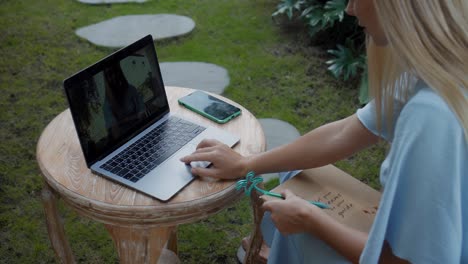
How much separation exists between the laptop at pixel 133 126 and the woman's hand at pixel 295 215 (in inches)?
11.1

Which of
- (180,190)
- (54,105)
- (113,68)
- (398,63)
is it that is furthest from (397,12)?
(54,105)

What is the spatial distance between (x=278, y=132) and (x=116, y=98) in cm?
143

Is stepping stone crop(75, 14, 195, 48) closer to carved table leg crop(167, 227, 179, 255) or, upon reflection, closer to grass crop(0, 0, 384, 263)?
grass crop(0, 0, 384, 263)

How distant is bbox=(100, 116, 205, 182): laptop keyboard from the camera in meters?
1.60

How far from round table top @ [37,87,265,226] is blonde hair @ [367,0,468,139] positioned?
0.66 metres

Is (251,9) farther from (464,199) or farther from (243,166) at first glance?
(464,199)

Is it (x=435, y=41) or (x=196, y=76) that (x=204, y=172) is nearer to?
(x=435, y=41)

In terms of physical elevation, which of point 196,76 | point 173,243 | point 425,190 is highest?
point 425,190

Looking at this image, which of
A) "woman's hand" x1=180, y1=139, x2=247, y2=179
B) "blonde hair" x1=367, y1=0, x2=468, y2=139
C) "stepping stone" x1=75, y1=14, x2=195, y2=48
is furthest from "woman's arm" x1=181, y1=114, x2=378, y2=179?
"stepping stone" x1=75, y1=14, x2=195, y2=48

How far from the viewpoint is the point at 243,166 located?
1.61m

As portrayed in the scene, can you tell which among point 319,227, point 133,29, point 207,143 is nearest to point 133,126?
point 207,143

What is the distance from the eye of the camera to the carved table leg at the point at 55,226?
1703 mm

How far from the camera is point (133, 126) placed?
68.5 inches

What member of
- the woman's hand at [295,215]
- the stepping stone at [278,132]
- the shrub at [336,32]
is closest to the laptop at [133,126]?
the woman's hand at [295,215]
